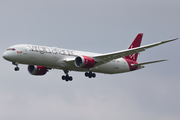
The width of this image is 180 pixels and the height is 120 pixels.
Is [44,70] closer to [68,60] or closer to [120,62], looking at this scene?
[68,60]

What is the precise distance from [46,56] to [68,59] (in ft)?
13.4

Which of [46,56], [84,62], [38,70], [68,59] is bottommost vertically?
[84,62]

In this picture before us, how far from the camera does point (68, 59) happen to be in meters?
65.8

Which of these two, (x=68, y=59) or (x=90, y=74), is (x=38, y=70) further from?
(x=90, y=74)

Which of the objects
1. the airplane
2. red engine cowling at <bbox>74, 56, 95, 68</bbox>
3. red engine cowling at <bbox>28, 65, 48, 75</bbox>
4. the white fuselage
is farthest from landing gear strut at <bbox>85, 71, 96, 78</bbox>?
red engine cowling at <bbox>28, 65, 48, 75</bbox>

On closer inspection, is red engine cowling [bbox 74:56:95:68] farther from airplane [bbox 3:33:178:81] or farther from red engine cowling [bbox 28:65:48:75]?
red engine cowling [bbox 28:65:48:75]

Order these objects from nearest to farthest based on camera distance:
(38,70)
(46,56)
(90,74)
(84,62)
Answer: (46,56) < (84,62) < (90,74) < (38,70)

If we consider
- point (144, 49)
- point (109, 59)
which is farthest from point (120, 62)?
point (144, 49)

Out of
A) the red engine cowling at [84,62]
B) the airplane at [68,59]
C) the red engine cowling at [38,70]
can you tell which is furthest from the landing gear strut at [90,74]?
the red engine cowling at [38,70]

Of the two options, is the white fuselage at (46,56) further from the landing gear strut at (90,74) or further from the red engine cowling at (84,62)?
the red engine cowling at (84,62)

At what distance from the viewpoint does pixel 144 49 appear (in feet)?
206

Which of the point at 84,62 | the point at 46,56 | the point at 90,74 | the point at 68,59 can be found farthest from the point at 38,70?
the point at 84,62

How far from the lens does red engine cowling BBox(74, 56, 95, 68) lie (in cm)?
6431

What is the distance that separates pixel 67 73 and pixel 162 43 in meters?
20.0
